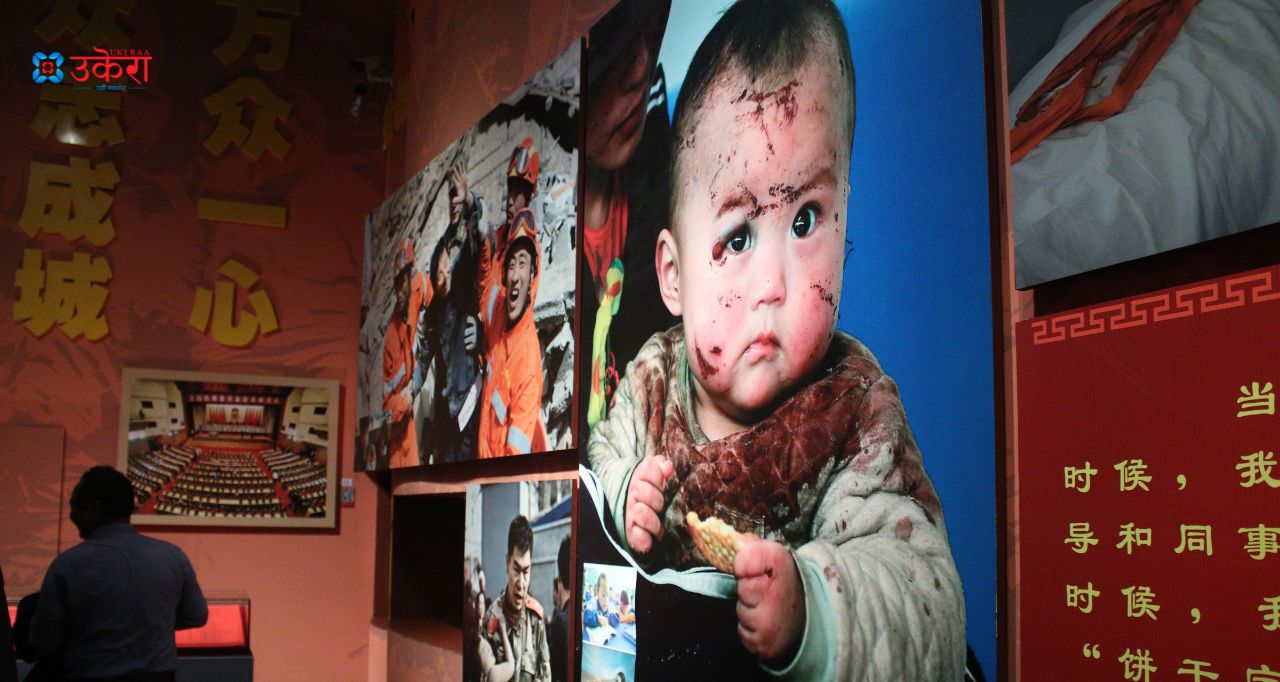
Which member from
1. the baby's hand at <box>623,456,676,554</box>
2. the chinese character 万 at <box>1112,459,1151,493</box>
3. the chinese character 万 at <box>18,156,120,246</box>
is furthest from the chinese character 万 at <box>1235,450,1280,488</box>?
the chinese character 万 at <box>18,156,120,246</box>

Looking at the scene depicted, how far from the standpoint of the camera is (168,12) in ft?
23.8

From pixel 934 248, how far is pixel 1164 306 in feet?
2.13

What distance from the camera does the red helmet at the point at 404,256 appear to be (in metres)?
5.99

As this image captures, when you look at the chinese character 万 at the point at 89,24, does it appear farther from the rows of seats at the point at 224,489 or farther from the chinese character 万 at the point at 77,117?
the rows of seats at the point at 224,489

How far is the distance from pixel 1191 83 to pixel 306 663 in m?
6.49

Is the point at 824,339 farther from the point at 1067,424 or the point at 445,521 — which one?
the point at 445,521

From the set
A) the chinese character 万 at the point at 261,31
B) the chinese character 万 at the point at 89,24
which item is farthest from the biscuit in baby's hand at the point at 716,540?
the chinese character 万 at the point at 89,24

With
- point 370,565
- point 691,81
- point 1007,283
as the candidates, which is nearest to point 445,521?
point 370,565

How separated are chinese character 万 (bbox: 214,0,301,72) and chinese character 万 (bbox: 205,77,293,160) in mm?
166

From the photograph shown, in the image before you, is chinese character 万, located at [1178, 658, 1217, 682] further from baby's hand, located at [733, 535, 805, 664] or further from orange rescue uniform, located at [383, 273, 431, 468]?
orange rescue uniform, located at [383, 273, 431, 468]

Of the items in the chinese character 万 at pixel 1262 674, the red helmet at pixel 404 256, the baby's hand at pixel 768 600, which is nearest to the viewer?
the chinese character 万 at pixel 1262 674

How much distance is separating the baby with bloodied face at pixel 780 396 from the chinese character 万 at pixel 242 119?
15.8ft

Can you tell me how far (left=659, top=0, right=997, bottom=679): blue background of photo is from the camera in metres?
2.16

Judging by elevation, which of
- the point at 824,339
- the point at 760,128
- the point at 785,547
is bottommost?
the point at 785,547
